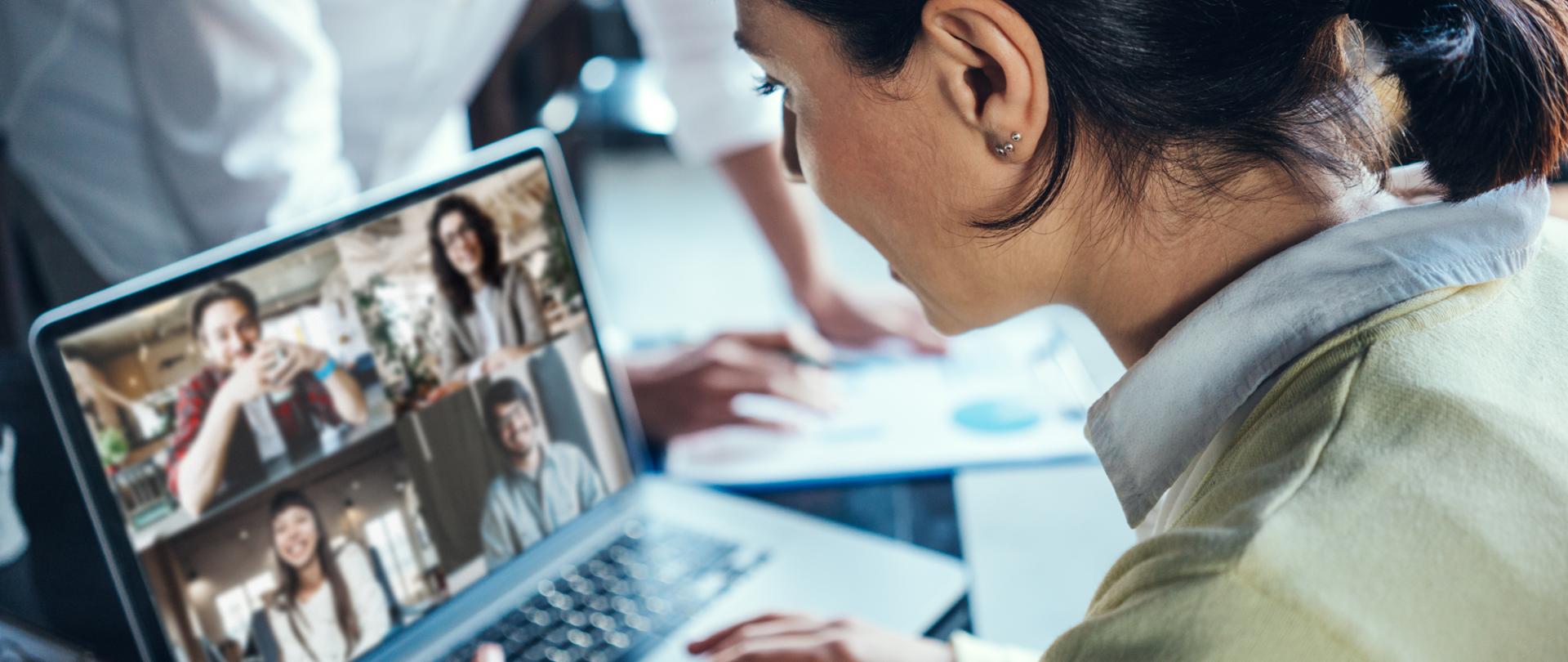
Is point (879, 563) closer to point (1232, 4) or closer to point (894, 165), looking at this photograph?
point (894, 165)

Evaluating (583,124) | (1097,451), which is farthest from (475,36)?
(583,124)

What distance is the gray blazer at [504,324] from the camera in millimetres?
699

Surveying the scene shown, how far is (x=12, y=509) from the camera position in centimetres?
76

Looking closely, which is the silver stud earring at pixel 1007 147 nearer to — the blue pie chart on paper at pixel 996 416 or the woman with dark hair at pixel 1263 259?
the woman with dark hair at pixel 1263 259

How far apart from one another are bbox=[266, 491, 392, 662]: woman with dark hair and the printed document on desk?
1.01 feet

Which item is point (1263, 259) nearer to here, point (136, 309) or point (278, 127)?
point (136, 309)

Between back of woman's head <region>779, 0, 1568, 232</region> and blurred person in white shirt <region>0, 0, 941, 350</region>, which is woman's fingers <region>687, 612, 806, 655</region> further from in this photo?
blurred person in white shirt <region>0, 0, 941, 350</region>

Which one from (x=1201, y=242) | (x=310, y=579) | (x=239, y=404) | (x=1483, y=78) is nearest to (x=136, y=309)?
(x=239, y=404)

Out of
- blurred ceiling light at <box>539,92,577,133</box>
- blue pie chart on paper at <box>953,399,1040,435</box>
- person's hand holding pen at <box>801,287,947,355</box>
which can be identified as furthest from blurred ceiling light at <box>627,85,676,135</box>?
blue pie chart on paper at <box>953,399,1040,435</box>

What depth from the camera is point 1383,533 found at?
1.21 feet

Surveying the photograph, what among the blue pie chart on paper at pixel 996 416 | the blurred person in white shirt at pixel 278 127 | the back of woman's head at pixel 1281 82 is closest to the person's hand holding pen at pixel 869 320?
the blurred person in white shirt at pixel 278 127

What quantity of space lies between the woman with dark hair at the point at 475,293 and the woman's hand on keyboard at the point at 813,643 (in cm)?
23

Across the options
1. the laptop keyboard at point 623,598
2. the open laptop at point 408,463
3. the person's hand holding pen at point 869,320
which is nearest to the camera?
the open laptop at point 408,463

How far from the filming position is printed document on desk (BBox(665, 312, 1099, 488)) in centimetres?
88
